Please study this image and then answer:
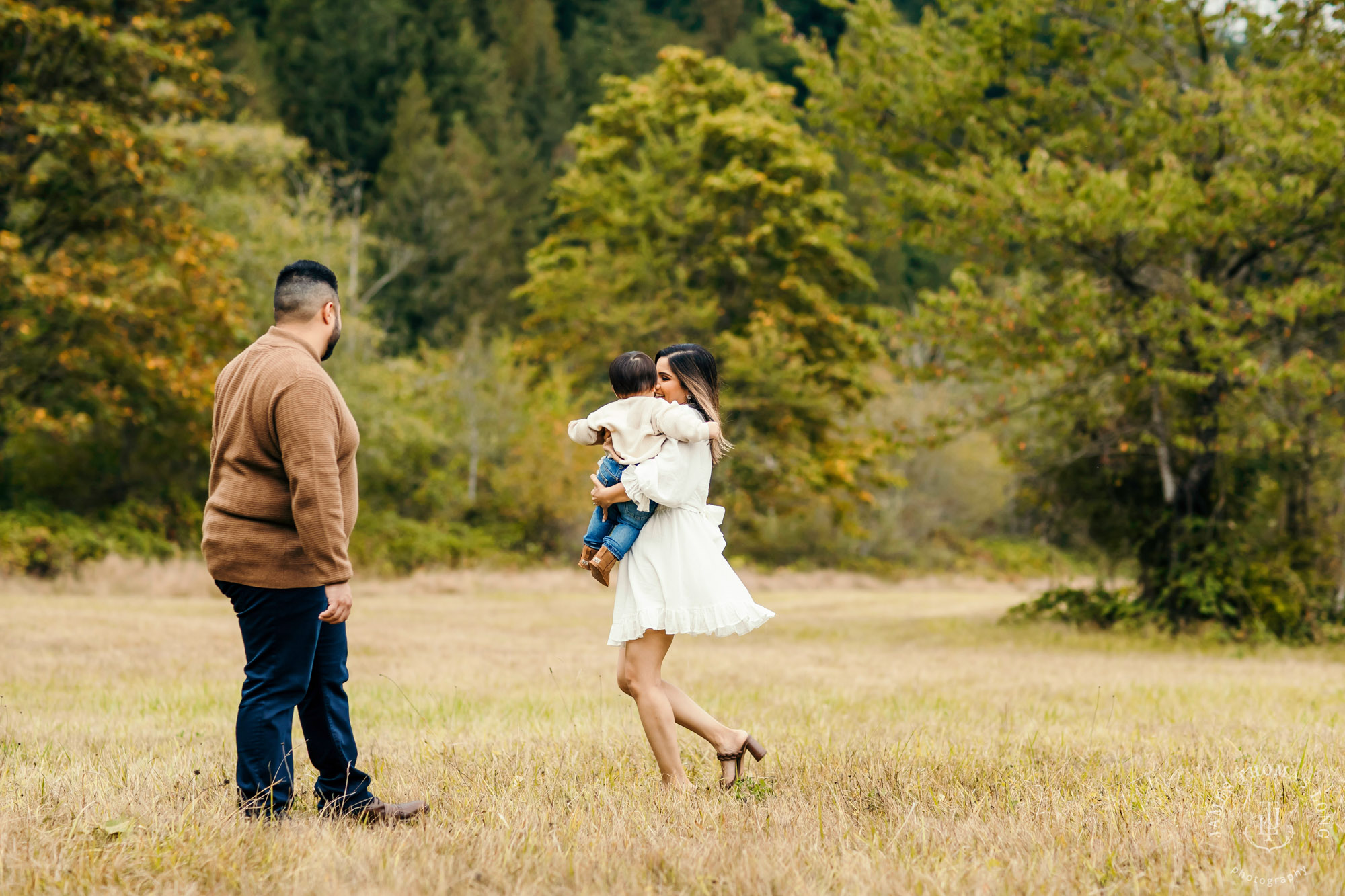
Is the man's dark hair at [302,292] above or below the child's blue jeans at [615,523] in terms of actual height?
above

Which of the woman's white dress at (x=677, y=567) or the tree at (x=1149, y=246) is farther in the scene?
the tree at (x=1149, y=246)

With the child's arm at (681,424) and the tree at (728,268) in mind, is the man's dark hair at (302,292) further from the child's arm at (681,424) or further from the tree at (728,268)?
the tree at (728,268)

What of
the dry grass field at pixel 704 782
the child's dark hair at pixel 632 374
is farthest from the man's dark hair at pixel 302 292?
the dry grass field at pixel 704 782

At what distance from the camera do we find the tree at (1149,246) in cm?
1212

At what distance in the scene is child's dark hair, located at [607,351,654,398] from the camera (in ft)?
14.4

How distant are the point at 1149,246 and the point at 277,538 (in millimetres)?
12034

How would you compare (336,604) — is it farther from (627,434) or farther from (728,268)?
(728,268)

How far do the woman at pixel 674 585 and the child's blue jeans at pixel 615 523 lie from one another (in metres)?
0.04

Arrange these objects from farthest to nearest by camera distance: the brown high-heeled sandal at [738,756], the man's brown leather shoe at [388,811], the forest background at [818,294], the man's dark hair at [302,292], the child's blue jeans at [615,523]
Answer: the forest background at [818,294] < the brown high-heeled sandal at [738,756] < the child's blue jeans at [615,523] < the man's dark hair at [302,292] < the man's brown leather shoe at [388,811]

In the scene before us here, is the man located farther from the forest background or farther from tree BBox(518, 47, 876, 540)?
tree BBox(518, 47, 876, 540)

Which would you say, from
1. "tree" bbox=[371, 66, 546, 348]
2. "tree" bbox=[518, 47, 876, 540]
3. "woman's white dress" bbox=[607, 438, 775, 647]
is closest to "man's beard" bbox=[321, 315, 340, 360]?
"woman's white dress" bbox=[607, 438, 775, 647]

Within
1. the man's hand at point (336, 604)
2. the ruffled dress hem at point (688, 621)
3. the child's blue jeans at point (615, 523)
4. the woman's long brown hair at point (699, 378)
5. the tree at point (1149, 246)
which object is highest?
the tree at point (1149, 246)

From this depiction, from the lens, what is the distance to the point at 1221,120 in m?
12.2

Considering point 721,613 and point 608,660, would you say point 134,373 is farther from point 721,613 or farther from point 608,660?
point 721,613
